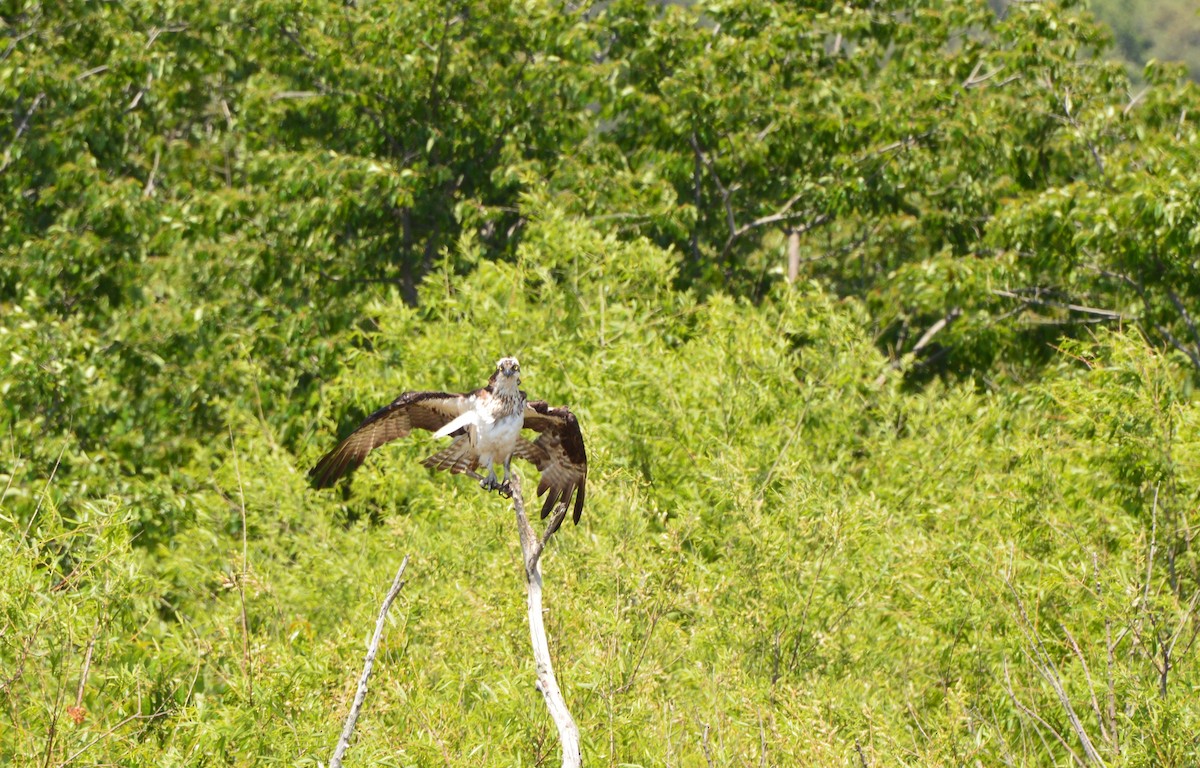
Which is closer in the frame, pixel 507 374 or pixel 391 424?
pixel 507 374

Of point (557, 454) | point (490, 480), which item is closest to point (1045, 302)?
point (557, 454)

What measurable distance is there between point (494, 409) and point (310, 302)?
10444 millimetres

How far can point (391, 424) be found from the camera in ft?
22.8

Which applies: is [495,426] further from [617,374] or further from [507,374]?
[617,374]

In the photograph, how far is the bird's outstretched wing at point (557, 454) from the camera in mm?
6887

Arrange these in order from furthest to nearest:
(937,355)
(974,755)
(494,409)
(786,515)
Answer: (937,355) → (786,515) → (974,755) → (494,409)

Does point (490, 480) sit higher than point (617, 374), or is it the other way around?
point (490, 480)

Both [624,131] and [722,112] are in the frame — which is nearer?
[722,112]

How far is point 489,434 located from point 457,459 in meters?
0.31

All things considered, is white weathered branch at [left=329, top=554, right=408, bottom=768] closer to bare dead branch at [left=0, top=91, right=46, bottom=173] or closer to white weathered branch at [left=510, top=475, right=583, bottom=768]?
white weathered branch at [left=510, top=475, right=583, bottom=768]

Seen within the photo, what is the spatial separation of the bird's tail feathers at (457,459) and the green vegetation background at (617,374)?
3.88ft

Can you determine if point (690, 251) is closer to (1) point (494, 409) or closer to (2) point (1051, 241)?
(2) point (1051, 241)

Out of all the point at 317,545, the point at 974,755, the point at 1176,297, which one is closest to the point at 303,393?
the point at 317,545

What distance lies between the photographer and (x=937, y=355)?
672 inches
